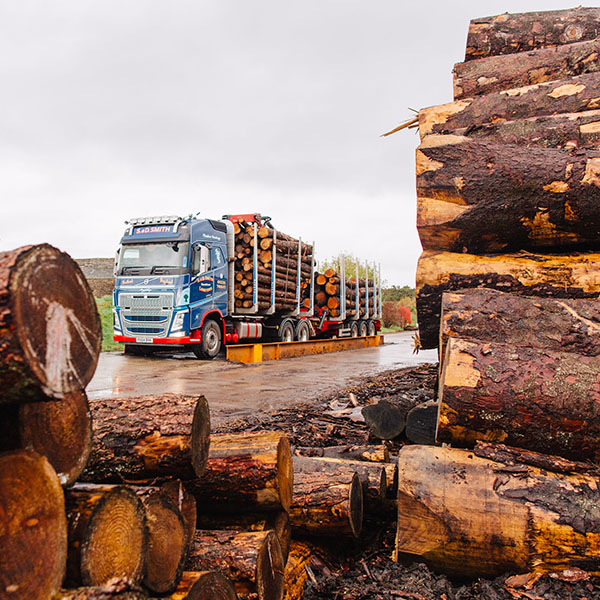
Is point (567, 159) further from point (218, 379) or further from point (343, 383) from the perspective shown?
point (218, 379)

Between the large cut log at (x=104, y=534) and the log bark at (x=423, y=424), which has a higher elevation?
the large cut log at (x=104, y=534)

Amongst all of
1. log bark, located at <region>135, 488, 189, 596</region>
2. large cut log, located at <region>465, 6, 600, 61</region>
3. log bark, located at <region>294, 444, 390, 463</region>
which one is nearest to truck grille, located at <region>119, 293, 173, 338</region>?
large cut log, located at <region>465, 6, 600, 61</region>

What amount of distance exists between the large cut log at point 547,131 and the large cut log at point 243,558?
3.78m

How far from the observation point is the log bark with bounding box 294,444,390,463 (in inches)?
159

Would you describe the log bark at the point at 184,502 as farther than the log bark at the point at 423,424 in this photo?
No

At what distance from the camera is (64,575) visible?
1502mm

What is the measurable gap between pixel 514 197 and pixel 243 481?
300 cm

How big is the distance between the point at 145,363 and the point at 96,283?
50.6ft

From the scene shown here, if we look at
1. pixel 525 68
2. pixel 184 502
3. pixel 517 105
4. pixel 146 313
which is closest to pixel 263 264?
pixel 146 313

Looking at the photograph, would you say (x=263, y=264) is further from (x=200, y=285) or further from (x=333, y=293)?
(x=333, y=293)

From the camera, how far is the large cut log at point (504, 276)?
401 cm

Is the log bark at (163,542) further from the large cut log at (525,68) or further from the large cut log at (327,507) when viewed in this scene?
the large cut log at (525,68)

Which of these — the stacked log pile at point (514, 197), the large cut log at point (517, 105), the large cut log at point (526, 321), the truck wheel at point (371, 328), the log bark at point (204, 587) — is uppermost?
the large cut log at point (517, 105)

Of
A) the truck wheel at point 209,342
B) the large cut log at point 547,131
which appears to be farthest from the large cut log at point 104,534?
the truck wheel at point 209,342
